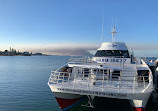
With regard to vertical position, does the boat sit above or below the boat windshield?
below

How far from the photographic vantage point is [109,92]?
856cm

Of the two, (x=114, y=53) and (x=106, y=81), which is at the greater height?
(x=114, y=53)

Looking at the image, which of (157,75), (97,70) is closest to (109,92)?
(97,70)

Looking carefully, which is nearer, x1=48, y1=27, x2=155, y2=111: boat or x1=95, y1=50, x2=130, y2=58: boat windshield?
x1=48, y1=27, x2=155, y2=111: boat

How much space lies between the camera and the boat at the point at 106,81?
860 centimetres

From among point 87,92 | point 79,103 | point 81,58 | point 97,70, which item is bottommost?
point 79,103

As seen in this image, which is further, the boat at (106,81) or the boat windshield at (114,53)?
the boat windshield at (114,53)

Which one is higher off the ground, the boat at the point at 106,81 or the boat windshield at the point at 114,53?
the boat windshield at the point at 114,53

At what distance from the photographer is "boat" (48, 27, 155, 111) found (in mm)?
8602

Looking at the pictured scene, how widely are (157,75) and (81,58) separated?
9.35m

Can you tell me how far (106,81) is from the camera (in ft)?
35.0

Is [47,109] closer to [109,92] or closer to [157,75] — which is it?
[109,92]

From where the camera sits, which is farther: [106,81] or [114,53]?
[114,53]

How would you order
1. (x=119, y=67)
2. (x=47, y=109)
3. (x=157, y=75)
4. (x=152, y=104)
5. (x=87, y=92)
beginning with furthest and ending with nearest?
(x=157, y=75)
(x=152, y=104)
(x=47, y=109)
(x=119, y=67)
(x=87, y=92)
